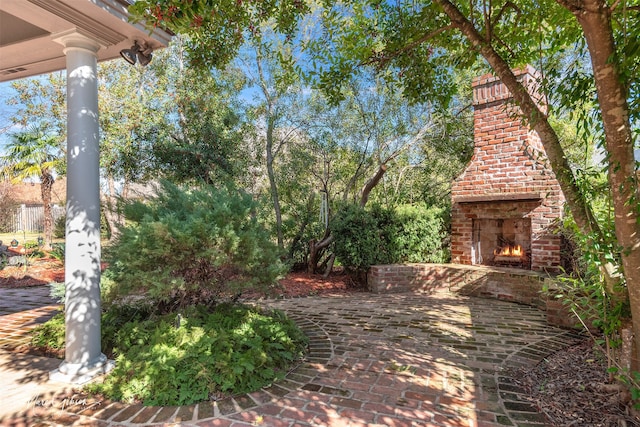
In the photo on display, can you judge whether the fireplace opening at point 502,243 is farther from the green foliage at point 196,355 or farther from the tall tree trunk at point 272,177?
the green foliage at point 196,355

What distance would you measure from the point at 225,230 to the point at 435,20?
322 cm

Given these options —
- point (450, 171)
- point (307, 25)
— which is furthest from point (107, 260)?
point (450, 171)

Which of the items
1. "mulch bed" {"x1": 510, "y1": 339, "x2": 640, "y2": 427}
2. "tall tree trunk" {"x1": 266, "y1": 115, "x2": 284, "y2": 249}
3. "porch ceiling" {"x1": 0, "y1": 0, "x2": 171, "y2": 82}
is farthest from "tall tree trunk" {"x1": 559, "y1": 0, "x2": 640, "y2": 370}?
"tall tree trunk" {"x1": 266, "y1": 115, "x2": 284, "y2": 249}

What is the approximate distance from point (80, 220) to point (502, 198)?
6.26 m

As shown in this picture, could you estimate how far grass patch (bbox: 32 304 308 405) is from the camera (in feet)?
8.70

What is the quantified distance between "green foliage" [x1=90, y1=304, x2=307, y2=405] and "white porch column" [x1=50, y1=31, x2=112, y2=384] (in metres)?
0.31

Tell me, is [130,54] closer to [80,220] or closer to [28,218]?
[80,220]

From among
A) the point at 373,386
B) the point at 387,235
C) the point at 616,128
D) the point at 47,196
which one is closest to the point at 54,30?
the point at 373,386

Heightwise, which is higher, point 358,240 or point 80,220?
point 80,220

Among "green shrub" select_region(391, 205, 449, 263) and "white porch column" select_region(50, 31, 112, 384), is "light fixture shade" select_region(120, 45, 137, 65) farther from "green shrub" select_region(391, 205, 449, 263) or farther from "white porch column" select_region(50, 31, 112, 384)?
"green shrub" select_region(391, 205, 449, 263)

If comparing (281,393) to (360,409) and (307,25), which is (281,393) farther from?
(307,25)

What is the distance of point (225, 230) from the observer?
3.20 meters

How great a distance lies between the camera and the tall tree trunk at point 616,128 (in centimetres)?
198

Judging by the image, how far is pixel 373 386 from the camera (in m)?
2.83
